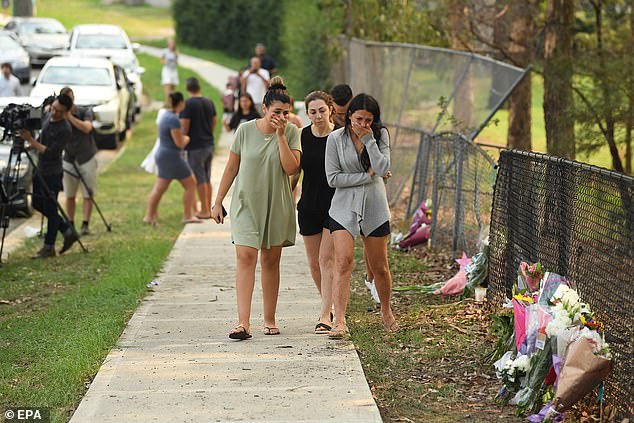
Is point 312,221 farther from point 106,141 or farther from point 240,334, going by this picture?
point 106,141

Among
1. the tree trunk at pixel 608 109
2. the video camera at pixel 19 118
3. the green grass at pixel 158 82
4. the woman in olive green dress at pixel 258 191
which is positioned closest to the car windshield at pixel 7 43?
the green grass at pixel 158 82

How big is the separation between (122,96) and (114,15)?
4524cm

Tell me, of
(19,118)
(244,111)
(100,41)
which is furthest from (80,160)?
(100,41)

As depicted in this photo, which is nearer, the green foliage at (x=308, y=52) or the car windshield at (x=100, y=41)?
the green foliage at (x=308, y=52)

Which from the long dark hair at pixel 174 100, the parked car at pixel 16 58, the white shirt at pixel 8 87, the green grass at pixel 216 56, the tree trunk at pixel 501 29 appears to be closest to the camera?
the long dark hair at pixel 174 100

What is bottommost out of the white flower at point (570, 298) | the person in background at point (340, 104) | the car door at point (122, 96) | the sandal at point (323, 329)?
the car door at point (122, 96)

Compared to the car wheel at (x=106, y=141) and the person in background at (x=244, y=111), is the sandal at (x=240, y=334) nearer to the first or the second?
the person in background at (x=244, y=111)

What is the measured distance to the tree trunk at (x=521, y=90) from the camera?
18.9 m

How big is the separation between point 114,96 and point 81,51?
30.8ft

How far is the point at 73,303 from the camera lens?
10.1 meters

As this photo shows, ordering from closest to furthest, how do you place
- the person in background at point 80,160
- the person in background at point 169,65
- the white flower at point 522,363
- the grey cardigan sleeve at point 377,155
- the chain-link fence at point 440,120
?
the white flower at point 522,363, the grey cardigan sleeve at point 377,155, the chain-link fence at point 440,120, the person in background at point 80,160, the person in background at point 169,65

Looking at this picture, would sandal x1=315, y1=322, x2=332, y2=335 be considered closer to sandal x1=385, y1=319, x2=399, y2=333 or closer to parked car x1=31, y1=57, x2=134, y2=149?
sandal x1=385, y1=319, x2=399, y2=333

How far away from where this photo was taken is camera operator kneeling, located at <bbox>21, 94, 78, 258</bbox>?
12719 millimetres

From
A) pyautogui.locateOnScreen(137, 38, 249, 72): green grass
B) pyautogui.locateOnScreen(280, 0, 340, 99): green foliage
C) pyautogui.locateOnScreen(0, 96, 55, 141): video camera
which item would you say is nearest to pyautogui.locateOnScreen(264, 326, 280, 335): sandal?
pyautogui.locateOnScreen(0, 96, 55, 141): video camera
